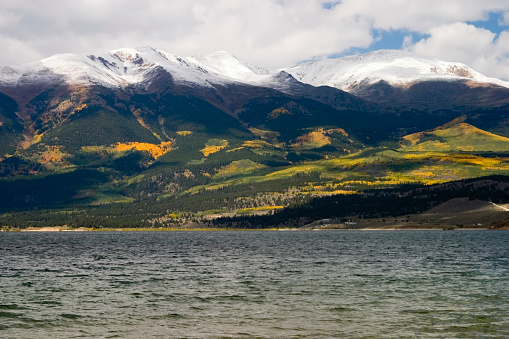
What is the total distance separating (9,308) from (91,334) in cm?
2317

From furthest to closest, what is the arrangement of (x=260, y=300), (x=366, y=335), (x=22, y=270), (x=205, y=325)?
(x=22, y=270) < (x=260, y=300) < (x=205, y=325) < (x=366, y=335)

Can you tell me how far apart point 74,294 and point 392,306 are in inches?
1933

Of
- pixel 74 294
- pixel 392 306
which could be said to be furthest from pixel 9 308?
pixel 392 306

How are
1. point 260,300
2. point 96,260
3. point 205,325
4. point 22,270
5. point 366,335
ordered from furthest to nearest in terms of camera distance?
point 96,260, point 22,270, point 260,300, point 205,325, point 366,335

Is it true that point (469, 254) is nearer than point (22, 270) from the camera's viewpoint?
No

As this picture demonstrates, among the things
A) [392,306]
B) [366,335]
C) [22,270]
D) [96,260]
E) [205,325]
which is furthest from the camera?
[96,260]

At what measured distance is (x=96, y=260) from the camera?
535 ft

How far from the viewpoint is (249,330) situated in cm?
6556

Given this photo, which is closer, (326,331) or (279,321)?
(326,331)

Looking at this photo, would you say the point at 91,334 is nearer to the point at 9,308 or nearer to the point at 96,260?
the point at 9,308

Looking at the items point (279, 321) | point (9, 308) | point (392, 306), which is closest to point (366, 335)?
point (279, 321)

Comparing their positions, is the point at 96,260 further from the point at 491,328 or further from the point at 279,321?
the point at 491,328

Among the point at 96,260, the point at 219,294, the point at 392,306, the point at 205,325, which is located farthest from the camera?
the point at 96,260

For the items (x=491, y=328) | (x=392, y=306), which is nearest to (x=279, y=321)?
(x=392, y=306)
